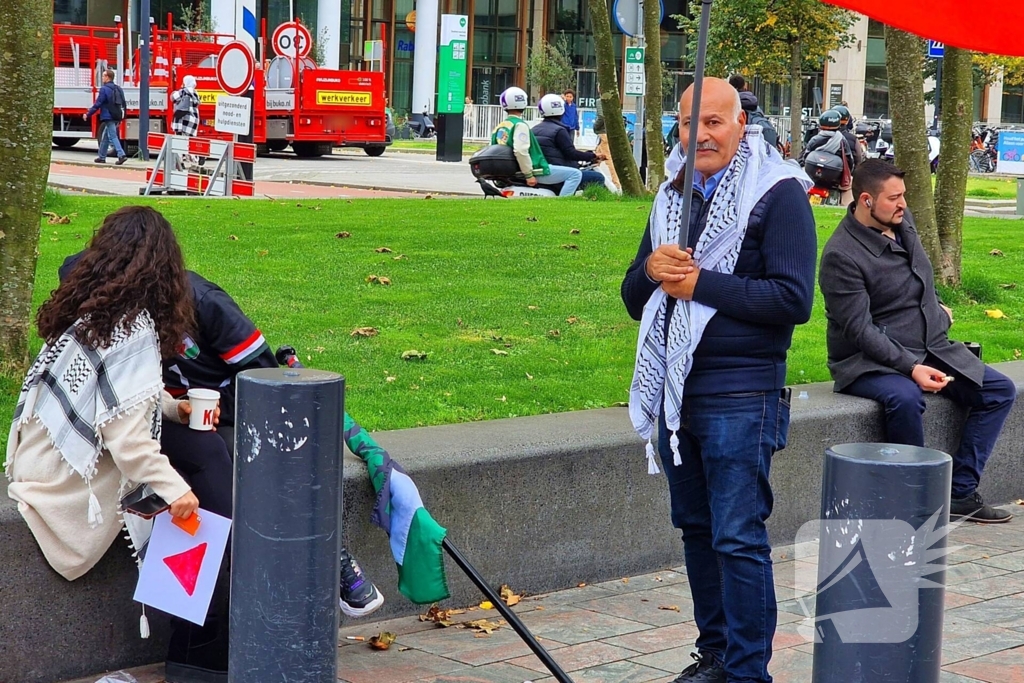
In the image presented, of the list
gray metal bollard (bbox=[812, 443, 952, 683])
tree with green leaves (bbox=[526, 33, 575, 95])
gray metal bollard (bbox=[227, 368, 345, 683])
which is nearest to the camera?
gray metal bollard (bbox=[812, 443, 952, 683])

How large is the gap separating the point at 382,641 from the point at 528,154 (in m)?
11.5

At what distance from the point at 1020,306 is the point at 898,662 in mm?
7159

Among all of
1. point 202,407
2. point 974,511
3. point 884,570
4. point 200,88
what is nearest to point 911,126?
point 974,511

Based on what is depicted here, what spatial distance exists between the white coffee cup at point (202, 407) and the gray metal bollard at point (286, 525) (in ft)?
2.46

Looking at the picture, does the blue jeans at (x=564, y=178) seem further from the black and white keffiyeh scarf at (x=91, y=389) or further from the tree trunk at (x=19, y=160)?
the black and white keffiyeh scarf at (x=91, y=389)

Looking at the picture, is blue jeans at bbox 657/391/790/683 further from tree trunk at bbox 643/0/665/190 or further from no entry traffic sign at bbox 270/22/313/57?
no entry traffic sign at bbox 270/22/313/57

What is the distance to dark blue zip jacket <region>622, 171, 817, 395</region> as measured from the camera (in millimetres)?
3918

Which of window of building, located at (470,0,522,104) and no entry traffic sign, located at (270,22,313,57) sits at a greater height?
window of building, located at (470,0,522,104)

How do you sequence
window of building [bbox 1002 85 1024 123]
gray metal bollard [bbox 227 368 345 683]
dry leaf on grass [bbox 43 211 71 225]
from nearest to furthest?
gray metal bollard [bbox 227 368 345 683], dry leaf on grass [bbox 43 211 71 225], window of building [bbox 1002 85 1024 123]

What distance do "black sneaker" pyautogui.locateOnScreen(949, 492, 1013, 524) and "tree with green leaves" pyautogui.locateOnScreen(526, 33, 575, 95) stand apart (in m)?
50.1

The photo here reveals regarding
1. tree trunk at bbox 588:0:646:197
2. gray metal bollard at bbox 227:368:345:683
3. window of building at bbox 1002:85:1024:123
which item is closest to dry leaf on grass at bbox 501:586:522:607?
gray metal bollard at bbox 227:368:345:683

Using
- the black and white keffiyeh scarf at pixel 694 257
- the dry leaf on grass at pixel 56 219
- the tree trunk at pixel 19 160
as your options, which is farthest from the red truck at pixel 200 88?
the black and white keffiyeh scarf at pixel 694 257

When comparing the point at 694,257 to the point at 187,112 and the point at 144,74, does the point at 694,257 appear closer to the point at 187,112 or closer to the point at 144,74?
the point at 187,112

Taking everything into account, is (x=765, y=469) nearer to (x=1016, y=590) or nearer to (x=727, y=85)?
(x=727, y=85)
